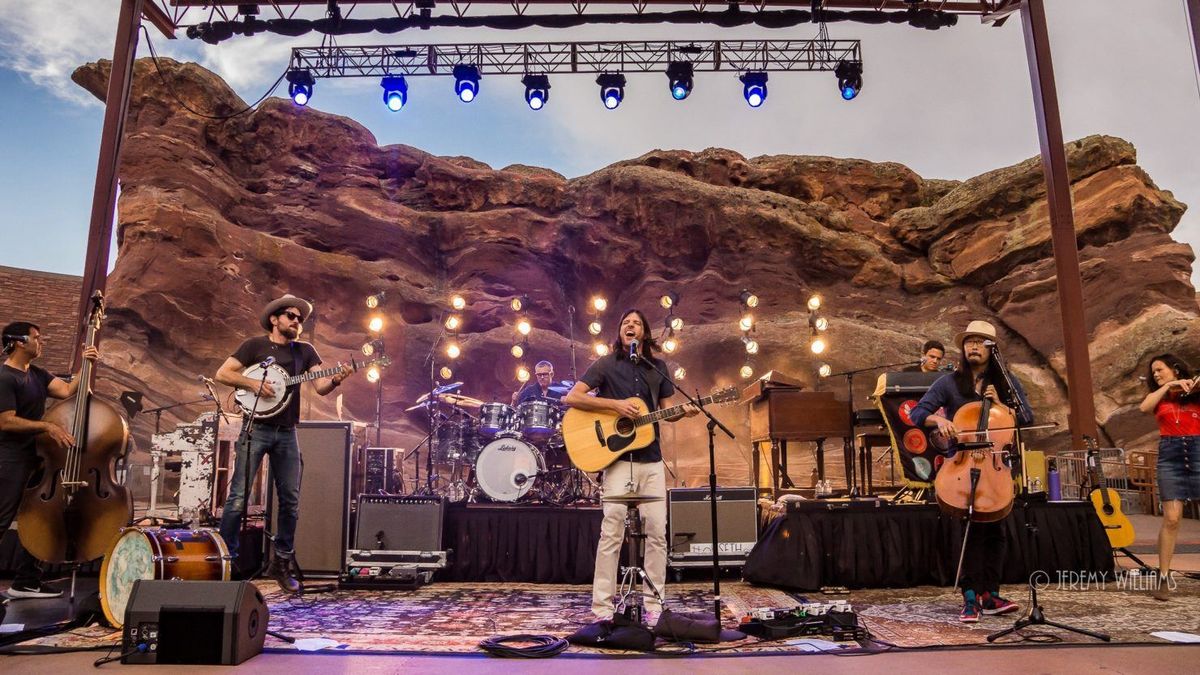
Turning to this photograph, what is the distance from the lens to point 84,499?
583 centimetres

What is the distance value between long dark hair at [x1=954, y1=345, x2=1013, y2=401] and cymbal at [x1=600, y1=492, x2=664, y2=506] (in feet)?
8.44

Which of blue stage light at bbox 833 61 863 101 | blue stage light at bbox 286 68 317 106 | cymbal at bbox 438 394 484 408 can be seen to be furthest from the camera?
blue stage light at bbox 286 68 317 106

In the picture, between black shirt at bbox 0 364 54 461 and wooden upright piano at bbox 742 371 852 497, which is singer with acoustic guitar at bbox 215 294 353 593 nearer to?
black shirt at bbox 0 364 54 461

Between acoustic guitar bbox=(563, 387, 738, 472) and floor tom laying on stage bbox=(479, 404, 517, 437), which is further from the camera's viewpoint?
floor tom laying on stage bbox=(479, 404, 517, 437)

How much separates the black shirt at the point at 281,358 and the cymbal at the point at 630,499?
110 inches

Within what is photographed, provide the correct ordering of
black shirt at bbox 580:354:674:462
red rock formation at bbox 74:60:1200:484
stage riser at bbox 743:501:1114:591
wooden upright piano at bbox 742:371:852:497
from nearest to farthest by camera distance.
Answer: black shirt at bbox 580:354:674:462
stage riser at bbox 743:501:1114:591
wooden upright piano at bbox 742:371:852:497
red rock formation at bbox 74:60:1200:484

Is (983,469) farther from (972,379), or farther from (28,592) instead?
(28,592)

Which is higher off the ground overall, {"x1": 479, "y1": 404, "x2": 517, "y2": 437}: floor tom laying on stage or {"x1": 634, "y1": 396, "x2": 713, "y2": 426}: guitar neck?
{"x1": 479, "y1": 404, "x2": 517, "y2": 437}: floor tom laying on stage

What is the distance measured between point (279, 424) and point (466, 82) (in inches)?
288

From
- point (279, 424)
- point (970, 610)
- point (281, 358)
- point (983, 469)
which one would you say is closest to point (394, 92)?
point (281, 358)

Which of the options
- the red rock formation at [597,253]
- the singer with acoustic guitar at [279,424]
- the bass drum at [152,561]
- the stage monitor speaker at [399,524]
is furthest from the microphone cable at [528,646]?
the red rock formation at [597,253]

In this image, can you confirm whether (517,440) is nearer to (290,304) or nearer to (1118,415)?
(290,304)

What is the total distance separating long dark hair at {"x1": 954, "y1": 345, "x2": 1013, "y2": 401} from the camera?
5734 millimetres

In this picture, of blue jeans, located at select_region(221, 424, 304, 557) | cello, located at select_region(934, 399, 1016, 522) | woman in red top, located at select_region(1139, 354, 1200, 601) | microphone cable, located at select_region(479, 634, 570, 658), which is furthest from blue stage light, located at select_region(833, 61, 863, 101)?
microphone cable, located at select_region(479, 634, 570, 658)
